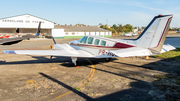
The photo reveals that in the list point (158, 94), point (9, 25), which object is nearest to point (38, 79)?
point (158, 94)

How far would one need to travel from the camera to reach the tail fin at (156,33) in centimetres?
1067

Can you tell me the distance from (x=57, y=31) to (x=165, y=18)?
60.5 metres

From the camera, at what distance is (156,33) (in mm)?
11211

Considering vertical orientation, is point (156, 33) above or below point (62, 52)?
above

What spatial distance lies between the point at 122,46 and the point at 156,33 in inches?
118

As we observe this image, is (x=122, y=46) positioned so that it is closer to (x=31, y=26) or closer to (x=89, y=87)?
(x=89, y=87)

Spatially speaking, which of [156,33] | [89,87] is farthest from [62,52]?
[156,33]

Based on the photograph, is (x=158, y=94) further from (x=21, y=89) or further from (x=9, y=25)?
(x=9, y=25)

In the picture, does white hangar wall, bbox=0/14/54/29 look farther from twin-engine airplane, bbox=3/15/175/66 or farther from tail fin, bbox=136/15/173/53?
tail fin, bbox=136/15/173/53

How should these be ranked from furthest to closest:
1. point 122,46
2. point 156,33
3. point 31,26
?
point 31,26 < point 122,46 < point 156,33

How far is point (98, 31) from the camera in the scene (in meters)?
80.1

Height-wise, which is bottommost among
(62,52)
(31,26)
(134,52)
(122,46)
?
(62,52)

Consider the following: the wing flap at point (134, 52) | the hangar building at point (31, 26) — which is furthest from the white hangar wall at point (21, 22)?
the wing flap at point (134, 52)

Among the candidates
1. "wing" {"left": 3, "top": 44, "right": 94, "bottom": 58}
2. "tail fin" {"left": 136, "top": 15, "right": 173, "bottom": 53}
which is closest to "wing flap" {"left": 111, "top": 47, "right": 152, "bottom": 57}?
"tail fin" {"left": 136, "top": 15, "right": 173, "bottom": 53}
